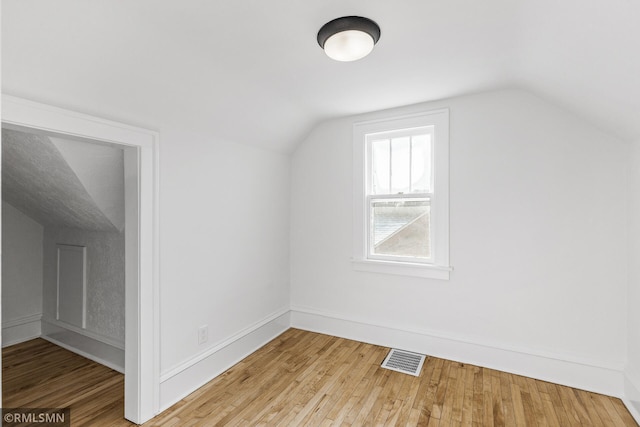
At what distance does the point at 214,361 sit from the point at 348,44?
2.52m

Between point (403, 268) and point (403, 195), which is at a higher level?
point (403, 195)

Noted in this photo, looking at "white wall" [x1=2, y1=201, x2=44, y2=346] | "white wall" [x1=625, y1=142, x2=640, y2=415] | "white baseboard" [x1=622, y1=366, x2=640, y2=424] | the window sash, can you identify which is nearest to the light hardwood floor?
"white baseboard" [x1=622, y1=366, x2=640, y2=424]

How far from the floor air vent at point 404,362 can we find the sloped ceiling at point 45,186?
2.59 m

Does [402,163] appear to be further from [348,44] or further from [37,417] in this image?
[37,417]

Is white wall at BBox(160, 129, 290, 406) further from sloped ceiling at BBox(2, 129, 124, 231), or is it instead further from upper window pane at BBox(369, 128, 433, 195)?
upper window pane at BBox(369, 128, 433, 195)

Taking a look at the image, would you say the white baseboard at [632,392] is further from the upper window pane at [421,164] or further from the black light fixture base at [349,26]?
the black light fixture base at [349,26]

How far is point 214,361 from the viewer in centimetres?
263

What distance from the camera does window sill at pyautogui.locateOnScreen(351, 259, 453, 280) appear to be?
2.90 m

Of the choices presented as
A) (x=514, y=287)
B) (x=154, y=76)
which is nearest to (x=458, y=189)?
(x=514, y=287)

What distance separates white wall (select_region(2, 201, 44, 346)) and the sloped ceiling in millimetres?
197

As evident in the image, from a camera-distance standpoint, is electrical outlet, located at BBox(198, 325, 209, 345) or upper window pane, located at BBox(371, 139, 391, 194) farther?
upper window pane, located at BBox(371, 139, 391, 194)

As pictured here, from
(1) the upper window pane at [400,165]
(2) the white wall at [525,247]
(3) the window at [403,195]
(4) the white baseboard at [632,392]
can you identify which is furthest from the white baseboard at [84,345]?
(4) the white baseboard at [632,392]

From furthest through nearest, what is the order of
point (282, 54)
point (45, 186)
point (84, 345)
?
1. point (84, 345)
2. point (45, 186)
3. point (282, 54)

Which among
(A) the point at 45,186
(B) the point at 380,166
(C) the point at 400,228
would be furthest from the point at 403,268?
(A) the point at 45,186
